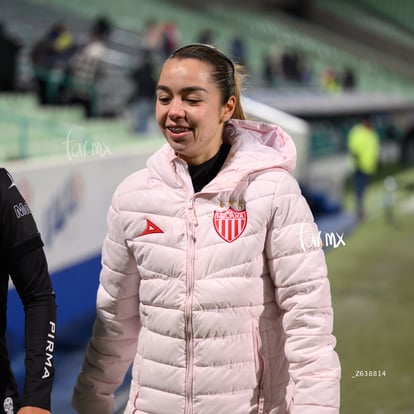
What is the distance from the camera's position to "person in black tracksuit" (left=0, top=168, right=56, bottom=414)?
1487mm

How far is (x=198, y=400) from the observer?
5.29 feet

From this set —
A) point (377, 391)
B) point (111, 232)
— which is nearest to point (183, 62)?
point (111, 232)

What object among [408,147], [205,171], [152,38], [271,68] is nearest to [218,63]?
[205,171]

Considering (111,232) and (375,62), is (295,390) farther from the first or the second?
(375,62)

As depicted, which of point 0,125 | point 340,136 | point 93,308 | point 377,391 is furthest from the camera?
point 340,136

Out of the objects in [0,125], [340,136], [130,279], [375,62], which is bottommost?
[130,279]

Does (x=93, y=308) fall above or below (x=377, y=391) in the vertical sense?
above

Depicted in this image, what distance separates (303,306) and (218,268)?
0.18 m

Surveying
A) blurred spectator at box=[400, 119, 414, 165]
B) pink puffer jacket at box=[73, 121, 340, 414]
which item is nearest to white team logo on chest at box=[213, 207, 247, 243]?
pink puffer jacket at box=[73, 121, 340, 414]

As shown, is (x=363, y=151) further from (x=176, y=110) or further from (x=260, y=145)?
(x=176, y=110)

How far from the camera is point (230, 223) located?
1602 mm

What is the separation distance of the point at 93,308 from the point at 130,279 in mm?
1404

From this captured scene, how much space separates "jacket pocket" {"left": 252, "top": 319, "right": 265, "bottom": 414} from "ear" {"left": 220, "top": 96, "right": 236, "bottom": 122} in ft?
1.35

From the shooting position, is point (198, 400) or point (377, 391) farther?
point (377, 391)
